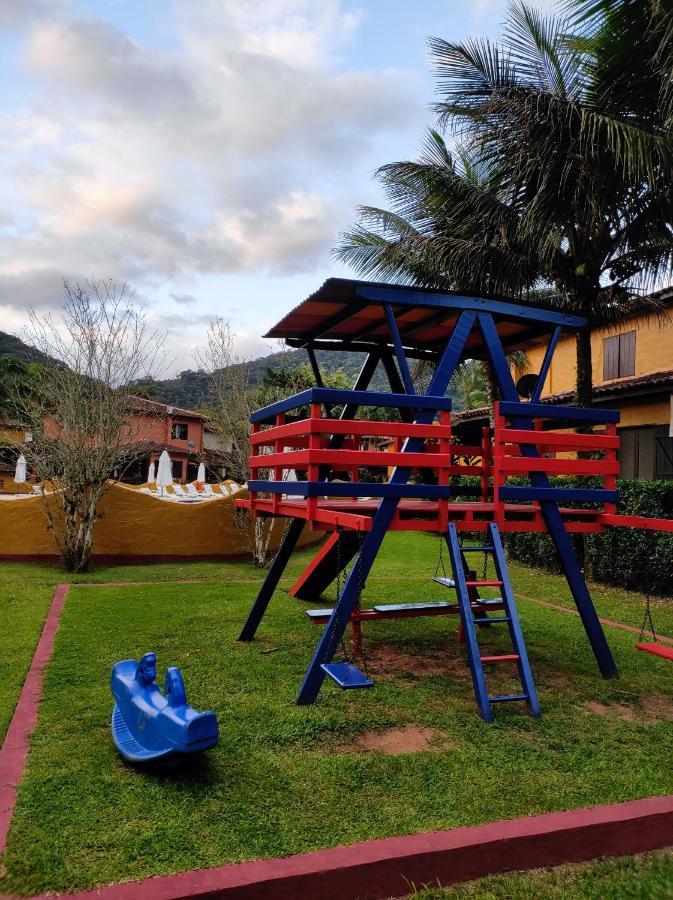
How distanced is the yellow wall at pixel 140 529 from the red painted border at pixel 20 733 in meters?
6.88

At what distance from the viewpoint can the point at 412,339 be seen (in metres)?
7.67

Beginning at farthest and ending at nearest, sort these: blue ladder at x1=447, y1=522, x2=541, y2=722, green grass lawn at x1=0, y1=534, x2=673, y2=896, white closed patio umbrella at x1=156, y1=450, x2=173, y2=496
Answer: white closed patio umbrella at x1=156, y1=450, x2=173, y2=496 → blue ladder at x1=447, y1=522, x2=541, y2=722 → green grass lawn at x1=0, y1=534, x2=673, y2=896

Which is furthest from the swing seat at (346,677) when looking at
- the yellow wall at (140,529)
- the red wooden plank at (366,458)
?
the yellow wall at (140,529)

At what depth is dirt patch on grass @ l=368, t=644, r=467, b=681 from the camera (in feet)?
21.4

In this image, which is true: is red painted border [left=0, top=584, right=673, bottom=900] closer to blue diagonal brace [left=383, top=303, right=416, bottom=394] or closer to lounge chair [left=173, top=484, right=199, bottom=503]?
blue diagonal brace [left=383, top=303, right=416, bottom=394]

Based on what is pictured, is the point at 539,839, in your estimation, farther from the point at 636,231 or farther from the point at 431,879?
the point at 636,231

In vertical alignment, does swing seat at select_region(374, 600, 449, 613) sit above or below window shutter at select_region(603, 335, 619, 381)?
below

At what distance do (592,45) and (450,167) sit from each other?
428cm

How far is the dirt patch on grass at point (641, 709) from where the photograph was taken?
211 inches

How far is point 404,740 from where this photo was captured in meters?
4.74

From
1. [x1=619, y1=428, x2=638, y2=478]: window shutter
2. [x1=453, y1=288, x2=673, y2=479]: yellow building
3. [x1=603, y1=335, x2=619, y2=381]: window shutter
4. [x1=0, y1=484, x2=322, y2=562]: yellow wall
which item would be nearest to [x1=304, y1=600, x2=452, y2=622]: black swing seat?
[x1=453, y1=288, x2=673, y2=479]: yellow building

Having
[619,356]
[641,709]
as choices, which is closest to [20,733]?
[641,709]

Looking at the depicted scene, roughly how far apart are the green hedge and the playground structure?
5085 mm

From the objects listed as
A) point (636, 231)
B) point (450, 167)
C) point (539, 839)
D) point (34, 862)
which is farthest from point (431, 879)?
point (450, 167)
